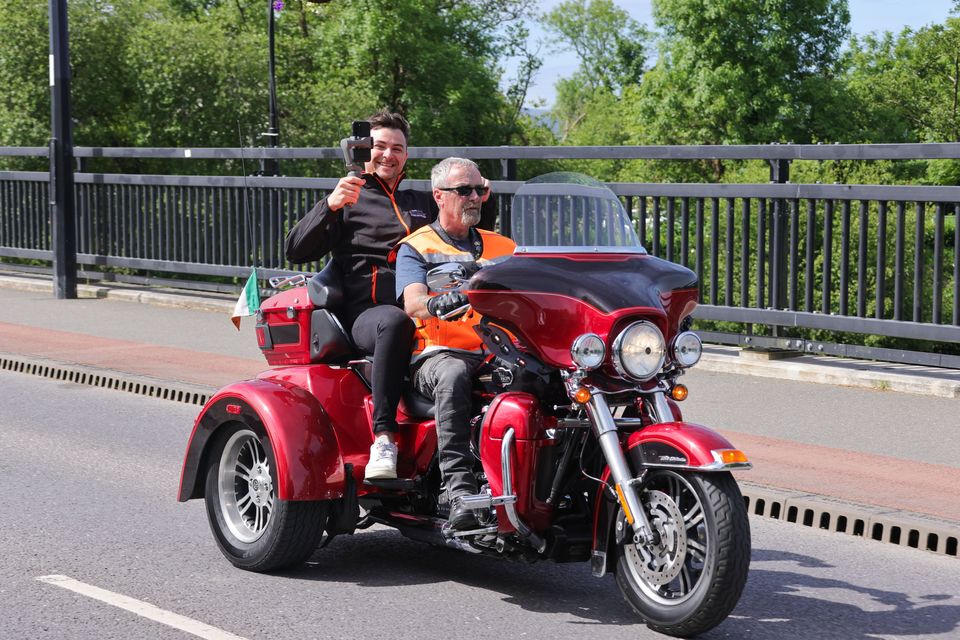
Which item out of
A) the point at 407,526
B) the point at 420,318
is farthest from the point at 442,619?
the point at 420,318

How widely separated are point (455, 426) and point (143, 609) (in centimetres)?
132

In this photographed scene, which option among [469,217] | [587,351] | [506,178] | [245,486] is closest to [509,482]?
[587,351]

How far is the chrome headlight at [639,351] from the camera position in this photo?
5.10m

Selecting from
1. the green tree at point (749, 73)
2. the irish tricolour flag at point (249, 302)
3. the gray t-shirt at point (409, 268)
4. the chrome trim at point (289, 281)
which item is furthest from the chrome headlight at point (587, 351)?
the green tree at point (749, 73)

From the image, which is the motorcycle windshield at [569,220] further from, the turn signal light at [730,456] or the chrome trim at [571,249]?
the turn signal light at [730,456]

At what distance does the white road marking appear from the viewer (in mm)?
5211

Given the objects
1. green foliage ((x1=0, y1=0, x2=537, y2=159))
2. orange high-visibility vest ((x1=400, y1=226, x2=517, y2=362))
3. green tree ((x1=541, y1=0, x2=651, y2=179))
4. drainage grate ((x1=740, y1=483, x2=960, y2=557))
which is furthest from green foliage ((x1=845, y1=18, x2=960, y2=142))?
orange high-visibility vest ((x1=400, y1=226, x2=517, y2=362))

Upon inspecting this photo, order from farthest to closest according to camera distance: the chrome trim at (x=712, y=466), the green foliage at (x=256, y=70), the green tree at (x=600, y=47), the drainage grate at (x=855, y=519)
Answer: the green tree at (x=600, y=47)
the green foliage at (x=256, y=70)
the drainage grate at (x=855, y=519)
the chrome trim at (x=712, y=466)

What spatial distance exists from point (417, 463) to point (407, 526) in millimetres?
258

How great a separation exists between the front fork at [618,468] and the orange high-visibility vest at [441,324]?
31.6 inches

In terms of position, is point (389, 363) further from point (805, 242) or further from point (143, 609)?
point (805, 242)

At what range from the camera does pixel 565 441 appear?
17.6 ft

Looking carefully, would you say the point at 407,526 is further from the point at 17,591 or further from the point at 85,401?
the point at 85,401

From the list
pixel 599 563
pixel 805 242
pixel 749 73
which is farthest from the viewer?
pixel 749 73
